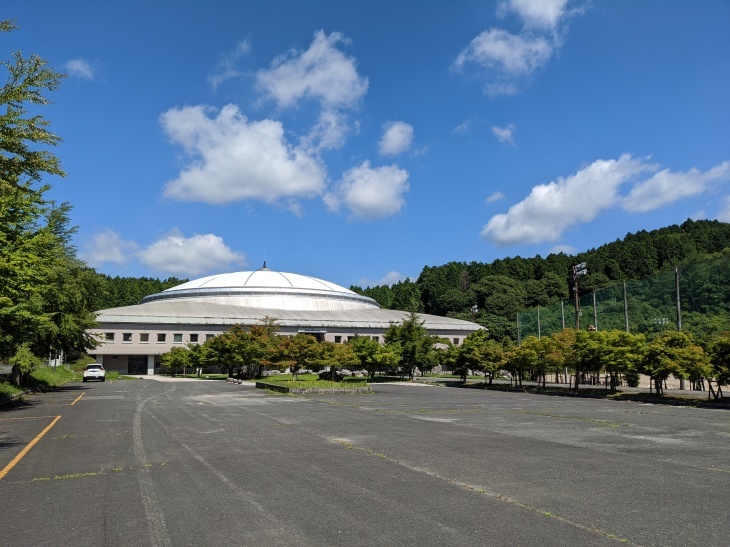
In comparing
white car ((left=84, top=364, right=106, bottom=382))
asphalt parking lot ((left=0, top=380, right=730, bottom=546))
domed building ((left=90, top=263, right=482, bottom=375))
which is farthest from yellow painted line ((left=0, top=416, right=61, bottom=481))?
domed building ((left=90, top=263, right=482, bottom=375))

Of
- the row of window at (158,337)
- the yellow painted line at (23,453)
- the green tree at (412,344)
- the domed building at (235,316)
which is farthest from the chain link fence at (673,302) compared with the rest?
the row of window at (158,337)

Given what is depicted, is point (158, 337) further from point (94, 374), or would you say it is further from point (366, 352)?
point (366, 352)

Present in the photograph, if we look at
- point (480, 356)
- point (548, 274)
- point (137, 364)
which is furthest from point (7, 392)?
point (548, 274)

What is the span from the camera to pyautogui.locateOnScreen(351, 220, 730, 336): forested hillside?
85625 millimetres

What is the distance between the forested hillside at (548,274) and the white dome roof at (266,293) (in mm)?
13779

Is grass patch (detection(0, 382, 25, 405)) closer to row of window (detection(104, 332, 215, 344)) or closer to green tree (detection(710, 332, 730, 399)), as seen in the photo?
green tree (detection(710, 332, 730, 399))

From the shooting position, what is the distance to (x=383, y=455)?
1006 centimetres

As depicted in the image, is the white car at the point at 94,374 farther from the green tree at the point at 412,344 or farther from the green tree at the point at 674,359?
the green tree at the point at 674,359

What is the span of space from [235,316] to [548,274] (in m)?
60.6

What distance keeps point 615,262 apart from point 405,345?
60.4 meters

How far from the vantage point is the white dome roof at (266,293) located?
79.9m

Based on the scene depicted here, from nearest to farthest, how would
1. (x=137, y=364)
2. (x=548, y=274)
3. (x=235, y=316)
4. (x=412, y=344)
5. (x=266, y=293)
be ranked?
(x=412, y=344)
(x=137, y=364)
(x=235, y=316)
(x=266, y=293)
(x=548, y=274)

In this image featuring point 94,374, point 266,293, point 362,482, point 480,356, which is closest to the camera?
point 362,482

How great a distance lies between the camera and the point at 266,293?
81.1 meters
